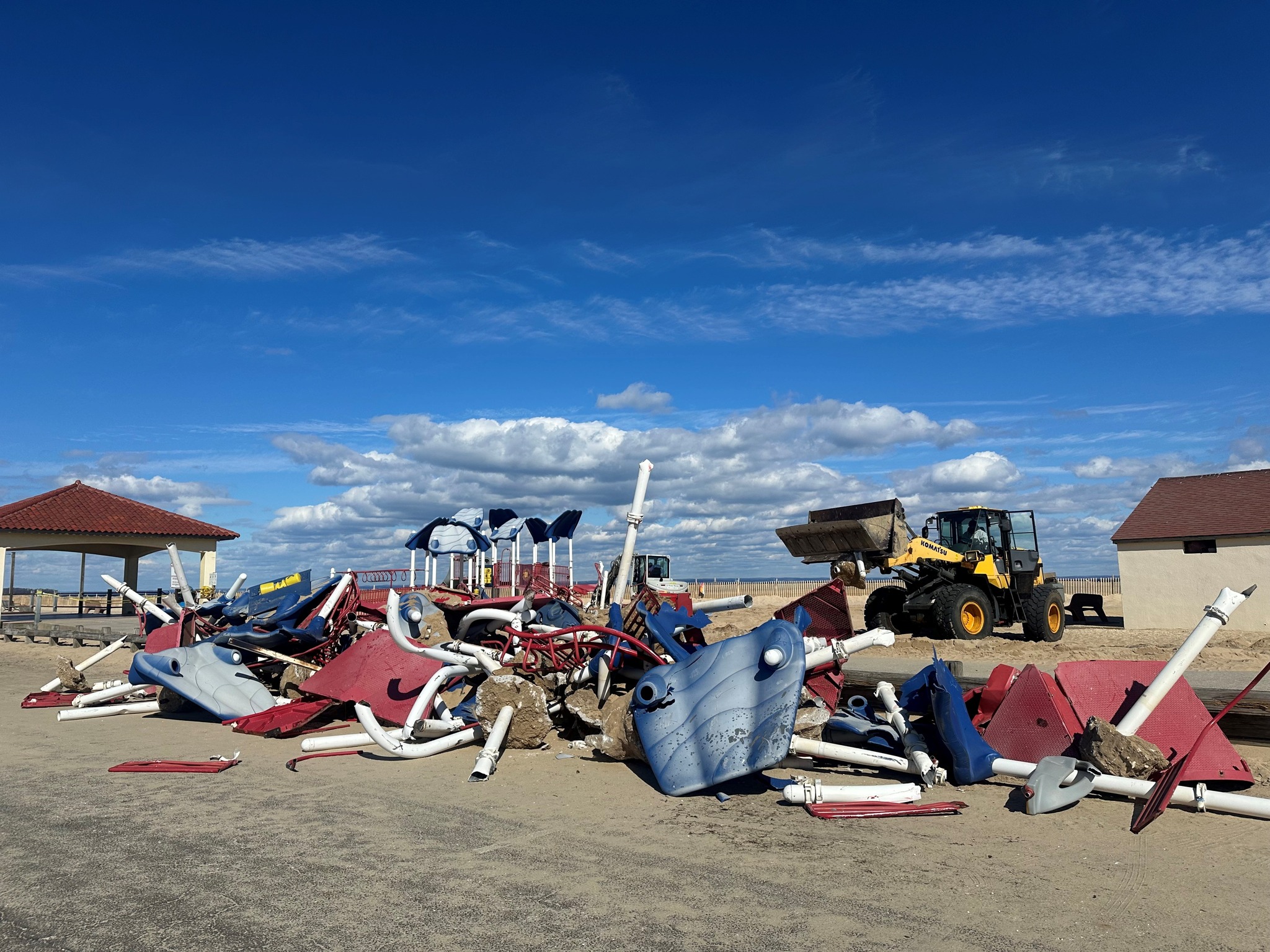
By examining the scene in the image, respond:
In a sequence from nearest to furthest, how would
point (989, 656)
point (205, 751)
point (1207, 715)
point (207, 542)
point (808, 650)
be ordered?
point (1207, 715) < point (808, 650) < point (205, 751) < point (989, 656) < point (207, 542)

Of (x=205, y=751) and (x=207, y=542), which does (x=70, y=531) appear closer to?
(x=207, y=542)

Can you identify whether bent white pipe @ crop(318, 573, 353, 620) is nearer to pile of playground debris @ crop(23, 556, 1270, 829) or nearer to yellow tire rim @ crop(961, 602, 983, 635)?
pile of playground debris @ crop(23, 556, 1270, 829)

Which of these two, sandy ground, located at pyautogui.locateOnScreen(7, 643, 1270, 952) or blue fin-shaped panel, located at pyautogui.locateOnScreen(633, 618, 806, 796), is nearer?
sandy ground, located at pyautogui.locateOnScreen(7, 643, 1270, 952)

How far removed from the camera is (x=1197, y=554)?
21125mm

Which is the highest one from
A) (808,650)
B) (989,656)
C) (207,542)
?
(207,542)

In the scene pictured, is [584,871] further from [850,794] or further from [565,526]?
[565,526]

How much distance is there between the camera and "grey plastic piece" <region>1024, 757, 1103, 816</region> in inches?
211

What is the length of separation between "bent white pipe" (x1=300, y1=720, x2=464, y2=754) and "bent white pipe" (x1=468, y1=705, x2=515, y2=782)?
0.39 metres

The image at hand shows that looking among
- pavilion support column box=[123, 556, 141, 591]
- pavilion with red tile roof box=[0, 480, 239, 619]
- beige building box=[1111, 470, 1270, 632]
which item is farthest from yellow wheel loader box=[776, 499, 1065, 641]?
pavilion support column box=[123, 556, 141, 591]

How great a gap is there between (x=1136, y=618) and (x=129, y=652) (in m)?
22.8

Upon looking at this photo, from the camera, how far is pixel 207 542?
28.8 m

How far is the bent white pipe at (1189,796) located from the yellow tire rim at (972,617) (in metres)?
12.2

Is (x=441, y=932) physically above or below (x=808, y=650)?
below

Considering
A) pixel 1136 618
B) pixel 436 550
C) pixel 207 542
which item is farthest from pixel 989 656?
pixel 207 542
